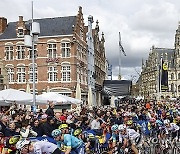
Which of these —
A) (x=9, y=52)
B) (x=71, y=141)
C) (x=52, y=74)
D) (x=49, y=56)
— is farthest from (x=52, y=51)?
(x=71, y=141)

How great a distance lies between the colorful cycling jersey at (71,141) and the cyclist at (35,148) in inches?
26.6

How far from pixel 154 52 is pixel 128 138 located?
128381mm

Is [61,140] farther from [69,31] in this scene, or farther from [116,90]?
[69,31]

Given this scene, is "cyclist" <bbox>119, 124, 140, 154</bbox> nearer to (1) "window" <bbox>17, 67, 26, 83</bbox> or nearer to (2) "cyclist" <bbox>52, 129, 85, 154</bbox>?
(2) "cyclist" <bbox>52, 129, 85, 154</bbox>

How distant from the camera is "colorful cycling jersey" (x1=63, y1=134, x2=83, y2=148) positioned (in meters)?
8.55

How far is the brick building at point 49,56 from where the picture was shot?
Answer: 47594 millimetres

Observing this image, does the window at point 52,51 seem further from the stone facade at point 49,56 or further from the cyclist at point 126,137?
the cyclist at point 126,137

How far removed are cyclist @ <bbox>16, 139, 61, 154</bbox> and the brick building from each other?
38.5 m

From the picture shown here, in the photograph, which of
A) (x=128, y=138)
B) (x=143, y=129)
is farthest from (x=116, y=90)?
(x=128, y=138)

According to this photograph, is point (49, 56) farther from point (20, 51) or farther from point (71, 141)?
point (71, 141)

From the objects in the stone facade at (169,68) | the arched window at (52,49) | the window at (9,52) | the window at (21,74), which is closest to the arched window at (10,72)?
the window at (21,74)

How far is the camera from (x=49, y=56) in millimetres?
48500

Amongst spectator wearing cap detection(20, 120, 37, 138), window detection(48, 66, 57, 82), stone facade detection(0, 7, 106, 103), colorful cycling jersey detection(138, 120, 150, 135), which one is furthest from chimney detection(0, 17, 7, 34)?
spectator wearing cap detection(20, 120, 37, 138)

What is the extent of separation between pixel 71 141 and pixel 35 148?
138cm
